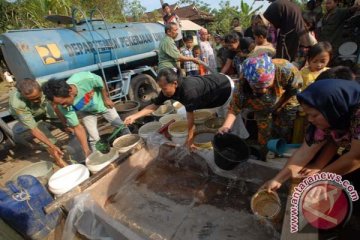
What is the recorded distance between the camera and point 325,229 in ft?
4.73

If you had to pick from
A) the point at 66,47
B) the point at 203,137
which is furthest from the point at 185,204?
the point at 66,47

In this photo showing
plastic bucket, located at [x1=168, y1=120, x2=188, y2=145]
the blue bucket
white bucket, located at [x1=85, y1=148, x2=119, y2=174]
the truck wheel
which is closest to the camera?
the blue bucket

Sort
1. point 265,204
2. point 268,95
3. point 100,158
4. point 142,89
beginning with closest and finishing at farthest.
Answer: point 265,204 → point 268,95 → point 100,158 → point 142,89

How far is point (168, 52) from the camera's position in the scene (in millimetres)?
4824

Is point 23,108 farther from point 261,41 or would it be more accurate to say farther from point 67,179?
point 261,41

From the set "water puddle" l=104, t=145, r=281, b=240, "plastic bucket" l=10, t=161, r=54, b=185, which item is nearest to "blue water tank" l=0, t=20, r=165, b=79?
"plastic bucket" l=10, t=161, r=54, b=185

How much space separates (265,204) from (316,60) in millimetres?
1923

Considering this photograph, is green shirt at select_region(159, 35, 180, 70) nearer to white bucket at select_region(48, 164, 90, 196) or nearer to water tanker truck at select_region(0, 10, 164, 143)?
water tanker truck at select_region(0, 10, 164, 143)

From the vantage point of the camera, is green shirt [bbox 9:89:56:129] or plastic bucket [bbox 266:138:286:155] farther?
green shirt [bbox 9:89:56:129]

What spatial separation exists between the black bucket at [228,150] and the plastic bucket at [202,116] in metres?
Answer: 1.04

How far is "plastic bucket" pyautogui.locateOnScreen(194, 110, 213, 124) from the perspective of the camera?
11.3ft

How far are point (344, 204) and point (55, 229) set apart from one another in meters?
2.84

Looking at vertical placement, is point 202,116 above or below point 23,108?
below

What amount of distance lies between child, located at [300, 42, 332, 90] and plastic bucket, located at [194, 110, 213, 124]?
4.24ft
